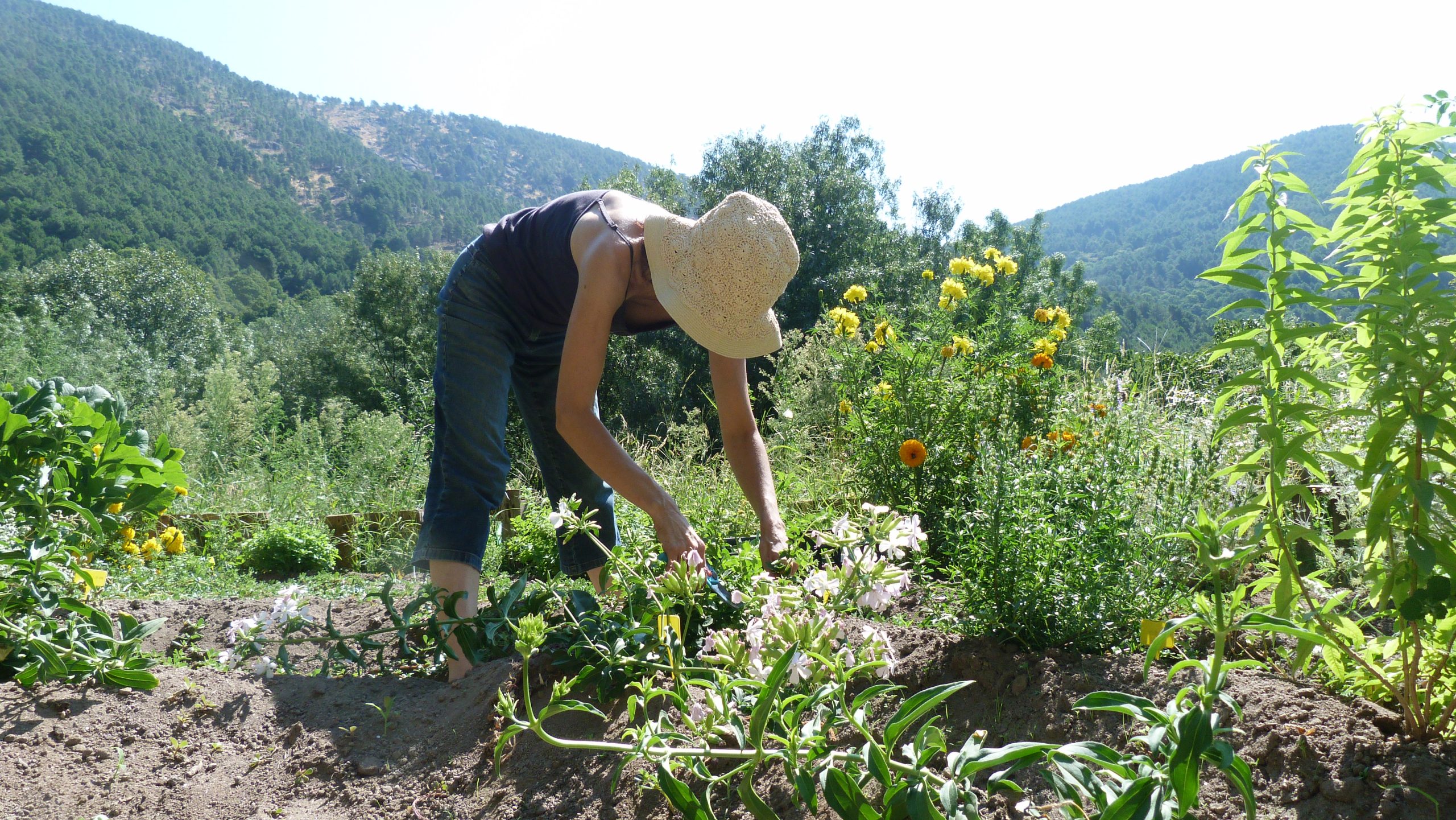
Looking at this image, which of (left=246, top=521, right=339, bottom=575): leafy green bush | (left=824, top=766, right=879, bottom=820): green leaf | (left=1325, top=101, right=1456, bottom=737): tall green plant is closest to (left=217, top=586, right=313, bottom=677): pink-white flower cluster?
(left=824, top=766, right=879, bottom=820): green leaf

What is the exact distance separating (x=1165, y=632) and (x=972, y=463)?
1.93 meters

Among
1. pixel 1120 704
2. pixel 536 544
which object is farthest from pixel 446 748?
pixel 536 544

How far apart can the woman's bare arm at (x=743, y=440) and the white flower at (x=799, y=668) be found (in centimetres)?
71

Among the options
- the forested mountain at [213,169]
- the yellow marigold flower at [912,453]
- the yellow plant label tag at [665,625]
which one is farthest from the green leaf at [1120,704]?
the forested mountain at [213,169]

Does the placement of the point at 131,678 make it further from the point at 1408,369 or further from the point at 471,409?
the point at 1408,369

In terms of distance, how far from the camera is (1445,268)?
1068 millimetres

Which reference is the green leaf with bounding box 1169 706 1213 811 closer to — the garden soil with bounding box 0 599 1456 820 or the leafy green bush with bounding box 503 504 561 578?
the garden soil with bounding box 0 599 1456 820

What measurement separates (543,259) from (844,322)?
1.69m

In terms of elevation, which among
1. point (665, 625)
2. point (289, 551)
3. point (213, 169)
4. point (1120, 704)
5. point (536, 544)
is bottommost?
point (289, 551)

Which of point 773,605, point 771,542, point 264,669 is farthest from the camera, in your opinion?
point 771,542

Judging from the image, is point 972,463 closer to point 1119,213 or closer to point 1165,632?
point 1165,632

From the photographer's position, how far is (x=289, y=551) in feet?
12.5

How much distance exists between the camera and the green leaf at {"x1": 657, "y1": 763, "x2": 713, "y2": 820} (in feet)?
3.12

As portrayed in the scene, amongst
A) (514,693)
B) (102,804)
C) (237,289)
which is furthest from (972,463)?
(237,289)
